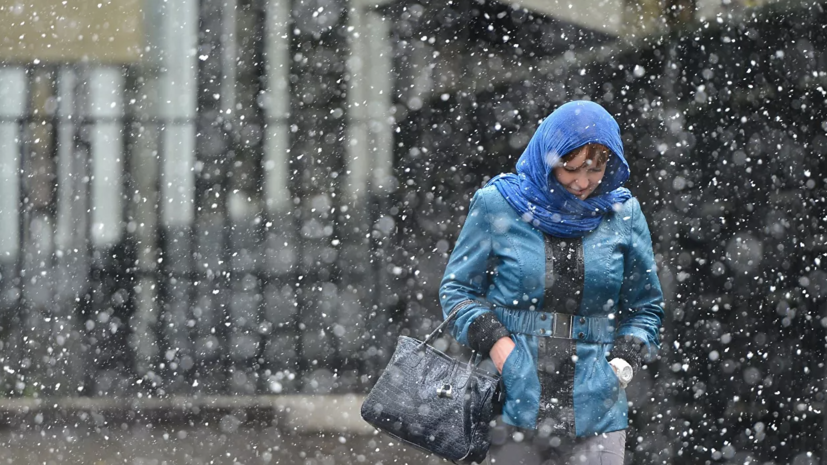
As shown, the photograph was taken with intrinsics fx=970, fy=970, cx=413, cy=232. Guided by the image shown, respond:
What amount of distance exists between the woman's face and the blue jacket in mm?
151

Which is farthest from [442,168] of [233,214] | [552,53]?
[233,214]

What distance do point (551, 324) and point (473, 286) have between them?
0.84 feet

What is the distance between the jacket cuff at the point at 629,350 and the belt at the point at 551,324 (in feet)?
0.20

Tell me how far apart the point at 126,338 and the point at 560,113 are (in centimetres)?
529

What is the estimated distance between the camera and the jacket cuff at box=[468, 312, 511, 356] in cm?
277

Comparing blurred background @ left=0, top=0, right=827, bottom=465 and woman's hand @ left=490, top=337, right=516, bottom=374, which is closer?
woman's hand @ left=490, top=337, right=516, bottom=374

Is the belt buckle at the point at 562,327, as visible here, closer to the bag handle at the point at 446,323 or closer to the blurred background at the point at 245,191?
the bag handle at the point at 446,323

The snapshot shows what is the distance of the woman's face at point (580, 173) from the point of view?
275cm

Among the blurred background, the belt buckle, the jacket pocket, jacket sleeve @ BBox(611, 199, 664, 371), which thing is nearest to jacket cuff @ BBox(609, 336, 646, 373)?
jacket sleeve @ BBox(611, 199, 664, 371)

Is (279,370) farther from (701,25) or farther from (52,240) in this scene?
(701,25)

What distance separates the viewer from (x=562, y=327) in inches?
111

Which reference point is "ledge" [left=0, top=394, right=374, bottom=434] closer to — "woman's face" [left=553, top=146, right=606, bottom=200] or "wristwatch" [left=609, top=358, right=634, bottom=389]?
"wristwatch" [left=609, top=358, right=634, bottom=389]

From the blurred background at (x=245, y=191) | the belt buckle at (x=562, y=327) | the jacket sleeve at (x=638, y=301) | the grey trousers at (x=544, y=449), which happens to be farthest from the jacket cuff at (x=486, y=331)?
the blurred background at (x=245, y=191)

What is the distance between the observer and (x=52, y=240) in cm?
731
